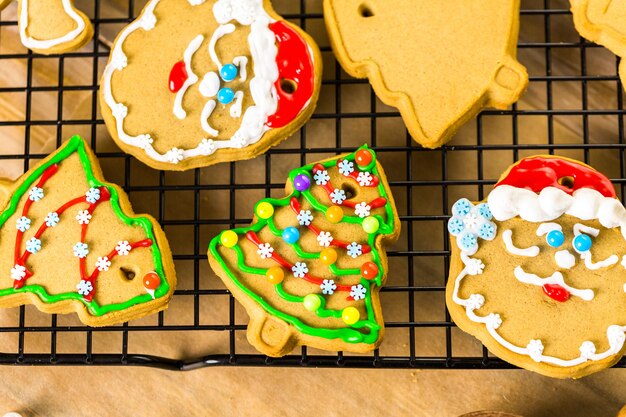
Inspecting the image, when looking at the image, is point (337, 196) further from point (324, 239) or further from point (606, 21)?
point (606, 21)

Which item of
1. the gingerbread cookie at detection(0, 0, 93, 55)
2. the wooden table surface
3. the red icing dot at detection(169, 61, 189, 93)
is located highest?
the gingerbread cookie at detection(0, 0, 93, 55)

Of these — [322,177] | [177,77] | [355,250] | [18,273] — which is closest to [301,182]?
[322,177]

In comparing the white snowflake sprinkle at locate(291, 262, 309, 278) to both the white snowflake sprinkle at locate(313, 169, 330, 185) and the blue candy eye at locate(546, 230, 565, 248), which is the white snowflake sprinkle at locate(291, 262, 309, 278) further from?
the blue candy eye at locate(546, 230, 565, 248)

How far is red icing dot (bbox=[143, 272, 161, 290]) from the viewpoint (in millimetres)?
1298

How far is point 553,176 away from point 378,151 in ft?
0.96

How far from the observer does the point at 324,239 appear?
132 centimetres

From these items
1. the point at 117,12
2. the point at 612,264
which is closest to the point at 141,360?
the point at 117,12

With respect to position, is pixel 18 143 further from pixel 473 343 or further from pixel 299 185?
pixel 473 343

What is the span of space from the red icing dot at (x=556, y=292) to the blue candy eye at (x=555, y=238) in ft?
0.21

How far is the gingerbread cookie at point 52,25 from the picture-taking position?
4.51 feet

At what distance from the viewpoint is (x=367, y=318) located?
1.30 meters

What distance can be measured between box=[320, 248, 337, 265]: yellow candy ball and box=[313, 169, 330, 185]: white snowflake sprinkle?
0.11 m

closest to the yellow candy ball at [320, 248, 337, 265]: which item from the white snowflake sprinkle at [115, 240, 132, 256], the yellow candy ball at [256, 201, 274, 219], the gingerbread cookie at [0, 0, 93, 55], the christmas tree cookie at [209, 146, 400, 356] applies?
the christmas tree cookie at [209, 146, 400, 356]

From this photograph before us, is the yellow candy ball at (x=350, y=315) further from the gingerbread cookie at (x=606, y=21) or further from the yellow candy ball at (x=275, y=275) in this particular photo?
the gingerbread cookie at (x=606, y=21)
